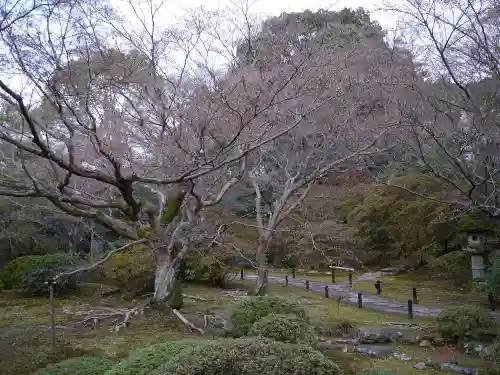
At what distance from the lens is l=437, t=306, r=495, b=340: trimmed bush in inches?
319

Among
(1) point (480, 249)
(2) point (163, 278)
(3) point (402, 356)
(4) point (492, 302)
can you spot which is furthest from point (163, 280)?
(1) point (480, 249)

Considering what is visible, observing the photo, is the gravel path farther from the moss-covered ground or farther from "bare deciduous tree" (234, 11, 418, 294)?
"bare deciduous tree" (234, 11, 418, 294)

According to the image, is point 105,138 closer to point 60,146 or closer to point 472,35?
point 60,146

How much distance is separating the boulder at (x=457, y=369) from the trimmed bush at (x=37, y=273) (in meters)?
11.7

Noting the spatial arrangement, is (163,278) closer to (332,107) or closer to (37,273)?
(332,107)

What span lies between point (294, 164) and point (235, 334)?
9420 mm

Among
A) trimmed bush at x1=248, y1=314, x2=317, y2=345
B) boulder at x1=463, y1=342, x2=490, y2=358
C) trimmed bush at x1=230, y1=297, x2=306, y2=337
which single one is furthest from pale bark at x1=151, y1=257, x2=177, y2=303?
boulder at x1=463, y1=342, x2=490, y2=358

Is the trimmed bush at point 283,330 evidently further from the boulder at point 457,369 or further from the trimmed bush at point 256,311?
the boulder at point 457,369

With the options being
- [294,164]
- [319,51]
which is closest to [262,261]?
[294,164]

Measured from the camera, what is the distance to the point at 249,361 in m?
3.22

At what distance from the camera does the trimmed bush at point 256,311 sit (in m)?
6.18

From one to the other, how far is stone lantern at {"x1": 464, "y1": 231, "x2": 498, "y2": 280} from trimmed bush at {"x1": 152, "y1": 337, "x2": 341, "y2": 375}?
12575 mm

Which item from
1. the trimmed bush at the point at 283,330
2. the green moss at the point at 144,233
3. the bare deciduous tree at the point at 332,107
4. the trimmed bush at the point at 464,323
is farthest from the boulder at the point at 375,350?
the green moss at the point at 144,233

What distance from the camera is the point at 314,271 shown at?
20.8 metres
